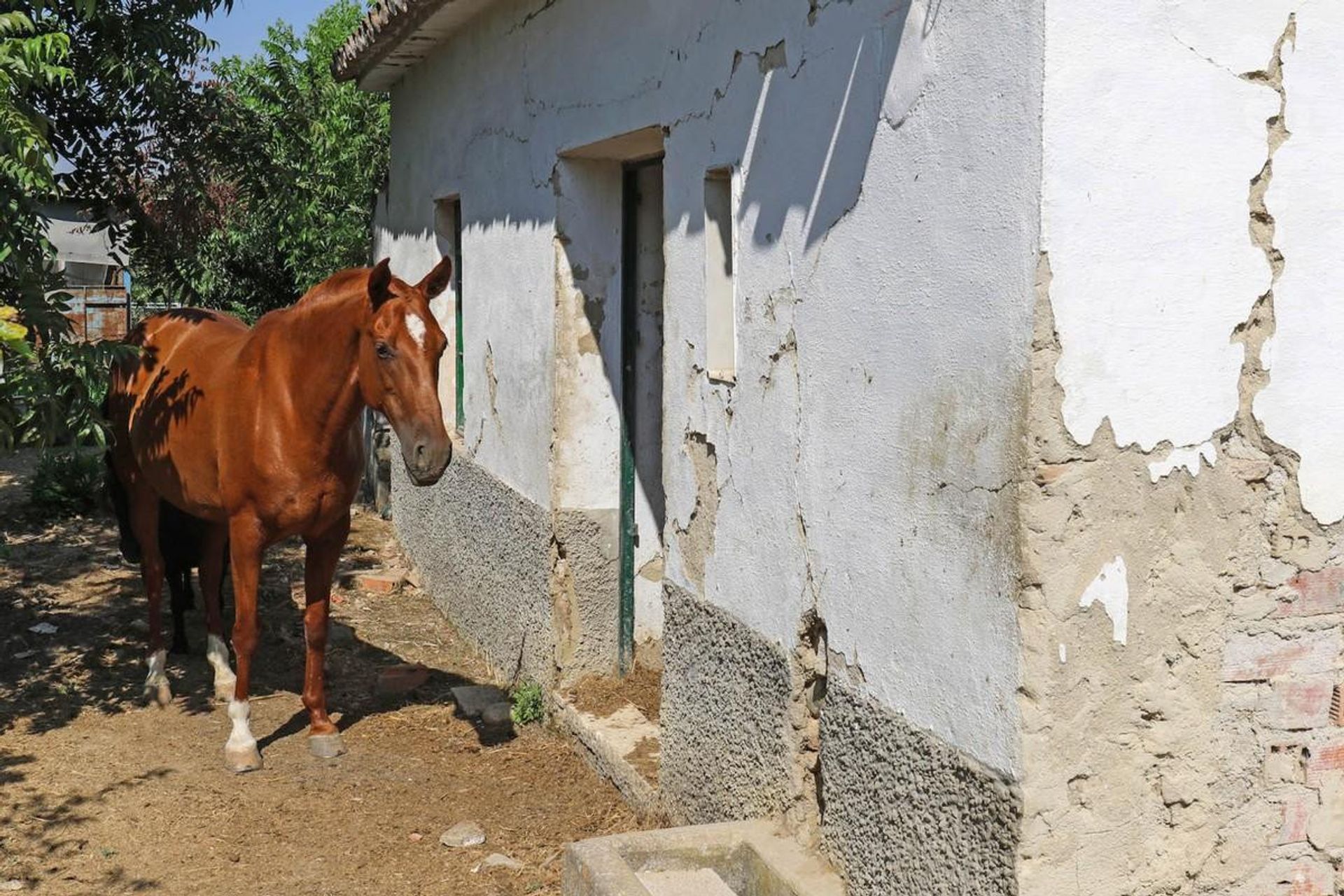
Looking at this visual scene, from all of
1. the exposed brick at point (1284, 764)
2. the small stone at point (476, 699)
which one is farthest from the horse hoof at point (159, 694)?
the exposed brick at point (1284, 764)

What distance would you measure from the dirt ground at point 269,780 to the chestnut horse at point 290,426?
0.23 m

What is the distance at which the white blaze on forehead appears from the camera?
492 centimetres

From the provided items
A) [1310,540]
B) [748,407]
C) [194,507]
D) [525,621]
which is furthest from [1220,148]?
[194,507]

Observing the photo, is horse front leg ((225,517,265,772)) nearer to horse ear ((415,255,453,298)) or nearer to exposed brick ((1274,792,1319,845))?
horse ear ((415,255,453,298))

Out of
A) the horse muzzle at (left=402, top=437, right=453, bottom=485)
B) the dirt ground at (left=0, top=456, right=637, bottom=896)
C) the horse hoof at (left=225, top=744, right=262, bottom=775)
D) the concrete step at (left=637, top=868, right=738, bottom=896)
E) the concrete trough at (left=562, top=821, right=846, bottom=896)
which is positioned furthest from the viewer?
the horse hoof at (left=225, top=744, right=262, bottom=775)

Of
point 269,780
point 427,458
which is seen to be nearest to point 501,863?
point 269,780

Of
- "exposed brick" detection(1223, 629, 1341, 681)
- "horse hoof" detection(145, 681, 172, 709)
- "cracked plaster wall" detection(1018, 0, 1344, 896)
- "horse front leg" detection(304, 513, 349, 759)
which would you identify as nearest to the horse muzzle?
"horse front leg" detection(304, 513, 349, 759)

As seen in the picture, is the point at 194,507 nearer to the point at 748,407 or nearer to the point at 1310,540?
the point at 748,407

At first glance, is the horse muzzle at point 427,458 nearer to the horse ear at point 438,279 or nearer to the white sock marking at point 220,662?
the horse ear at point 438,279

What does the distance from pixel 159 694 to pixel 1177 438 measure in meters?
5.24

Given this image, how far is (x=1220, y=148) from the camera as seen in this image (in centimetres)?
270

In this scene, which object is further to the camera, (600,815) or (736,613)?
(600,815)

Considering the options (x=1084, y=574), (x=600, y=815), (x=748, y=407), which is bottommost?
(x=600, y=815)

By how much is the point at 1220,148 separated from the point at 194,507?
5.01 meters
